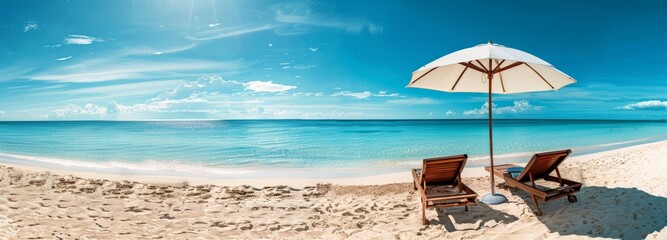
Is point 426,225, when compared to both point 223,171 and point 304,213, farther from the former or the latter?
point 223,171

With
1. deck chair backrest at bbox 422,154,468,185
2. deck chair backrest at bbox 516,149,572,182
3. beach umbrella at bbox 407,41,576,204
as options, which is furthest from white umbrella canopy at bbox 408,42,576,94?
deck chair backrest at bbox 422,154,468,185

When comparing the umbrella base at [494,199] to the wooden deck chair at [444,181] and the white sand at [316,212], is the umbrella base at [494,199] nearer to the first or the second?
the white sand at [316,212]

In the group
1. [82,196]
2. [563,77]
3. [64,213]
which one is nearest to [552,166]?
[563,77]

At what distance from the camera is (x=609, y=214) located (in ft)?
15.2

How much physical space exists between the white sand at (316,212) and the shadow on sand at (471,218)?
0.04 feet

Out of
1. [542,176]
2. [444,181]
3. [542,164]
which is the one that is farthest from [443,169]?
[542,176]

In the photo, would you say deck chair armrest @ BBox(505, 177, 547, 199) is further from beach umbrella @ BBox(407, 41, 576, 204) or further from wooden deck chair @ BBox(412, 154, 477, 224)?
wooden deck chair @ BBox(412, 154, 477, 224)

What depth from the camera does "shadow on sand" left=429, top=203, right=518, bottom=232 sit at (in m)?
4.80

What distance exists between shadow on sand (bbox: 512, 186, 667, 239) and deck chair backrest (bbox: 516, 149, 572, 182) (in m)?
0.46

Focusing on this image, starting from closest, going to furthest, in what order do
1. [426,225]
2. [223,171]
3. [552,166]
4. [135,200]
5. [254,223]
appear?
[426,225]
[254,223]
[552,166]
[135,200]
[223,171]

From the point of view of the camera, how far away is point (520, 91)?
6762mm

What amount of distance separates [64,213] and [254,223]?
3046mm

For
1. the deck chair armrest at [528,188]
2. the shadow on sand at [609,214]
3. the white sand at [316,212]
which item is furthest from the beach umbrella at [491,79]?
the white sand at [316,212]

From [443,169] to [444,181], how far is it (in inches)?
21.0
